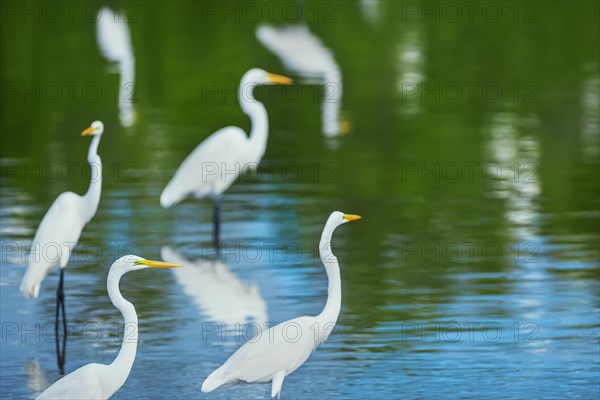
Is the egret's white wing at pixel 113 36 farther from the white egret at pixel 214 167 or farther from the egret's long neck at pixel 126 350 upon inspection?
the egret's long neck at pixel 126 350

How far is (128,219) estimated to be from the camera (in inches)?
567

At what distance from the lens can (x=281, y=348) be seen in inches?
348

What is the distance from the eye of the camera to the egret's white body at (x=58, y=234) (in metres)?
10.7

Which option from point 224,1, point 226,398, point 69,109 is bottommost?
point 226,398

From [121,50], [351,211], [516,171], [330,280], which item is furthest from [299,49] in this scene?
[330,280]

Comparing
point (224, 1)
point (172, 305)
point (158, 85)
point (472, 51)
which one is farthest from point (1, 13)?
point (172, 305)

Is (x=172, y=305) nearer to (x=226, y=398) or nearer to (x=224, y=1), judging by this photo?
(x=226, y=398)

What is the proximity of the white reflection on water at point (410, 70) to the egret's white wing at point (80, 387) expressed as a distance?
488 inches

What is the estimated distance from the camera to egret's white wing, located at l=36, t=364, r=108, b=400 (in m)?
8.14

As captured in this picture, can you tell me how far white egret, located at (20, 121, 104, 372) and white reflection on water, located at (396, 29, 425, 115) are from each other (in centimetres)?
956

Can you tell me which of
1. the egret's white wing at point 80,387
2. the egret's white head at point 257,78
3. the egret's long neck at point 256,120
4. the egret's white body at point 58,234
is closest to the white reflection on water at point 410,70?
the egret's white head at point 257,78

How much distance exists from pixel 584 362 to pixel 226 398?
232cm

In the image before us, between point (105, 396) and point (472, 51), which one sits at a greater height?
point (472, 51)

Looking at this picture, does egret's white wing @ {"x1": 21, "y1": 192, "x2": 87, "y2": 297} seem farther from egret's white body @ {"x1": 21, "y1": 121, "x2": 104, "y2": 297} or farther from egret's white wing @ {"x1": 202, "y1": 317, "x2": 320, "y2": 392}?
egret's white wing @ {"x1": 202, "y1": 317, "x2": 320, "y2": 392}
